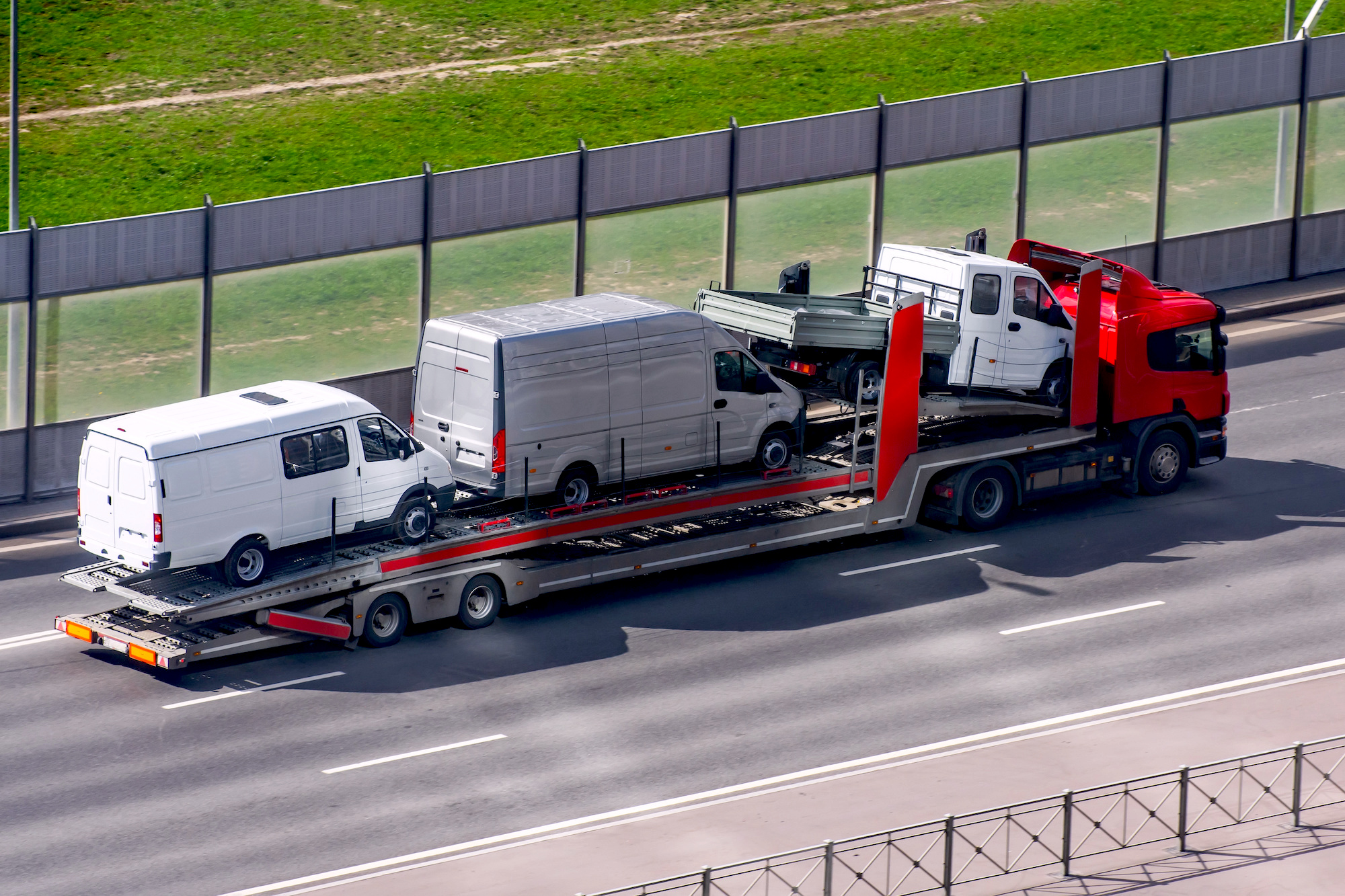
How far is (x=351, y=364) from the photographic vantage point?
28000 mm

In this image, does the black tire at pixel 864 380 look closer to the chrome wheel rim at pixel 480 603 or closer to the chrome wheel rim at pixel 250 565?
the chrome wheel rim at pixel 480 603

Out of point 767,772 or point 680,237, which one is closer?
point 767,772

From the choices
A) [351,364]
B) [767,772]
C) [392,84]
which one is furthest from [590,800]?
[392,84]

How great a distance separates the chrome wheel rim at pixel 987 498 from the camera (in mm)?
24594

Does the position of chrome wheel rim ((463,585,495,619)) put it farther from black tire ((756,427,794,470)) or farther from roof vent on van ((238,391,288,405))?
black tire ((756,427,794,470))

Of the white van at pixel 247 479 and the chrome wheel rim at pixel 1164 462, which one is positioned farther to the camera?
the chrome wheel rim at pixel 1164 462

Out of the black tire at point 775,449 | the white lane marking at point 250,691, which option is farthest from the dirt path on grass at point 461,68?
the white lane marking at point 250,691

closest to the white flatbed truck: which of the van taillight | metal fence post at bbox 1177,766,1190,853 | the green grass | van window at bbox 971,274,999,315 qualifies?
the van taillight

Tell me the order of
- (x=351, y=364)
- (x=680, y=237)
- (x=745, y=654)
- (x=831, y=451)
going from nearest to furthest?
(x=745, y=654), (x=831, y=451), (x=351, y=364), (x=680, y=237)

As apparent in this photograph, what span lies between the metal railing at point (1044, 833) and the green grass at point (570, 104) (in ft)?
81.0

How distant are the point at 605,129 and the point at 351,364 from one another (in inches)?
552

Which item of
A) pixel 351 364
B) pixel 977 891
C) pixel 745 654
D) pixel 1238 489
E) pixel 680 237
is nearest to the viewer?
pixel 977 891

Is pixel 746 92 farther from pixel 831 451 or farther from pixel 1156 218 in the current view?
pixel 831 451

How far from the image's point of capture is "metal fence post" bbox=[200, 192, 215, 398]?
26.3m
